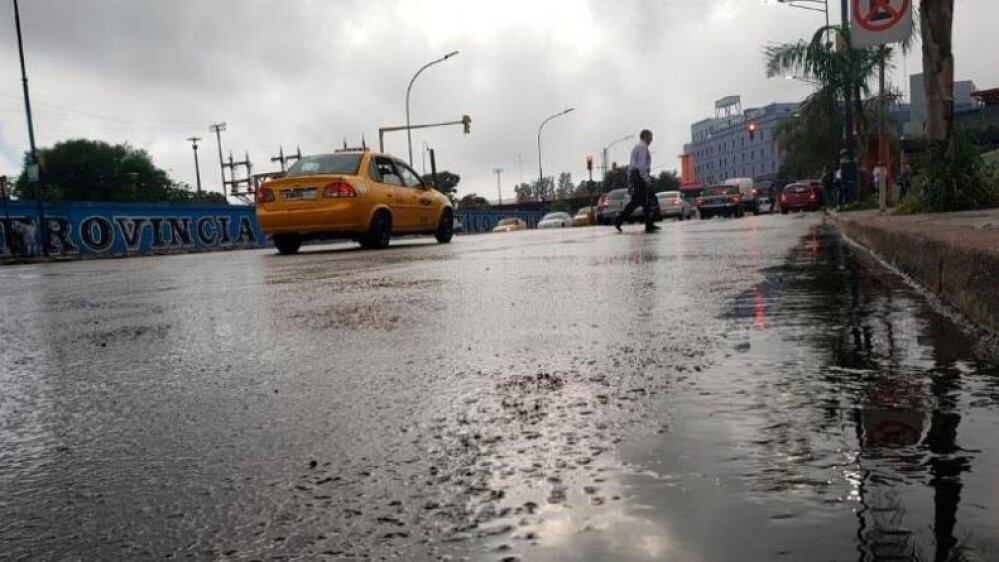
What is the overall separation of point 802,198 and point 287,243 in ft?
95.3

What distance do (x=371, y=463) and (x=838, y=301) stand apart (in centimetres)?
314

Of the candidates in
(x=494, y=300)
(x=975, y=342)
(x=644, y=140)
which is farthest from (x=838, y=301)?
(x=644, y=140)

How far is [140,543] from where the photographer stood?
1460 mm

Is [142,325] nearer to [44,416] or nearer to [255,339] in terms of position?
[255,339]

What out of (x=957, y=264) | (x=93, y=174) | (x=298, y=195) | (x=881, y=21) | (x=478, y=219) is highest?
(x=93, y=174)

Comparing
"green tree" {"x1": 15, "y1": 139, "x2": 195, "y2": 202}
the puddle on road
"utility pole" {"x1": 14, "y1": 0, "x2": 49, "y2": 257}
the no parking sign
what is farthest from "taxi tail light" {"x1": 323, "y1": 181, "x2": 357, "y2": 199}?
"green tree" {"x1": 15, "y1": 139, "x2": 195, "y2": 202}

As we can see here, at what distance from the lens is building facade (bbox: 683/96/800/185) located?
149m

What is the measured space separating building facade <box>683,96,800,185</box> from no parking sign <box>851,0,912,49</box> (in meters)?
134

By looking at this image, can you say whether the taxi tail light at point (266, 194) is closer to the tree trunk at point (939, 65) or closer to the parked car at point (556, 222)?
the tree trunk at point (939, 65)

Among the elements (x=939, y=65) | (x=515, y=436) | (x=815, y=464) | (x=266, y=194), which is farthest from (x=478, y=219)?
(x=815, y=464)

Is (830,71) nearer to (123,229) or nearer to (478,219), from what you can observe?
(123,229)

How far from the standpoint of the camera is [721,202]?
3488cm

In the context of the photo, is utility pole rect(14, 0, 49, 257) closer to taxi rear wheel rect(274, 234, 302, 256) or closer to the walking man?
taxi rear wheel rect(274, 234, 302, 256)

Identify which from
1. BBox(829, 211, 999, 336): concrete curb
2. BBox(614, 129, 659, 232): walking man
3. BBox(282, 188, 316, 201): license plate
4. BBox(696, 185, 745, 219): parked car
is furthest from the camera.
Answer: BBox(696, 185, 745, 219): parked car
